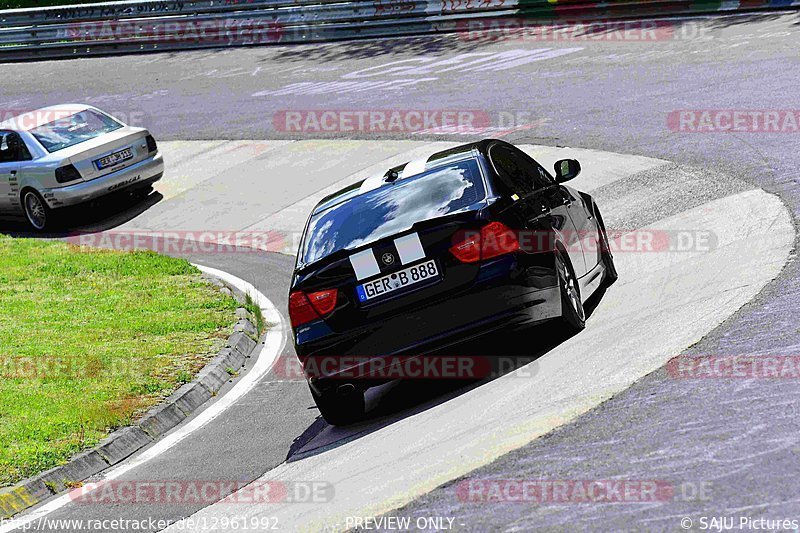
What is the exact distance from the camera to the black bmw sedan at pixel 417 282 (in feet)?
24.7

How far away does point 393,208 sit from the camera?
803 cm

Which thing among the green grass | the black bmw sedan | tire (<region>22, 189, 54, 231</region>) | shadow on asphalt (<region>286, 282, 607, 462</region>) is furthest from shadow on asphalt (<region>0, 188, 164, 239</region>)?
the black bmw sedan

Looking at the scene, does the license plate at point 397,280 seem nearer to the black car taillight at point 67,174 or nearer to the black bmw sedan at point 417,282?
the black bmw sedan at point 417,282

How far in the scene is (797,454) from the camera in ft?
18.1

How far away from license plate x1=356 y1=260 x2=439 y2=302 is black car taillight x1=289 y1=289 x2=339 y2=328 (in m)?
0.19

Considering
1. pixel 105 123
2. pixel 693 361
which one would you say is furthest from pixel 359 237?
pixel 105 123

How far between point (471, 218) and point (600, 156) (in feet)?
25.8

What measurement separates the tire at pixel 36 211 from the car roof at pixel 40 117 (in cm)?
113

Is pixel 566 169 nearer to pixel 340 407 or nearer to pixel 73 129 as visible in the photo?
pixel 340 407

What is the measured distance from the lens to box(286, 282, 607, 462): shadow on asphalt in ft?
25.1

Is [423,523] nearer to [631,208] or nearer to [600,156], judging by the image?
[631,208]

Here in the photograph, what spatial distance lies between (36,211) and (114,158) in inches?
60.2

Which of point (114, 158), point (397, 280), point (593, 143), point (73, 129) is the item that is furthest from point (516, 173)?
point (73, 129)

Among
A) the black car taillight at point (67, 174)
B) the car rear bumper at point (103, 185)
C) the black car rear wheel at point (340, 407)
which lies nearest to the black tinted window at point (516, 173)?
the black car rear wheel at point (340, 407)
